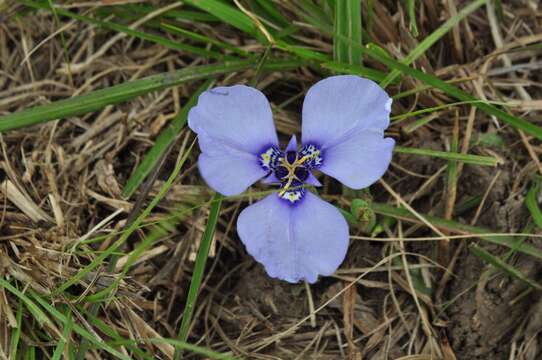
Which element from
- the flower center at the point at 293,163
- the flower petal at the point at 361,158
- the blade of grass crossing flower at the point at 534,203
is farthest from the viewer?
the blade of grass crossing flower at the point at 534,203

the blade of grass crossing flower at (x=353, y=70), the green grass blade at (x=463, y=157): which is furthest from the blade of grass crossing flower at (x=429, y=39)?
the green grass blade at (x=463, y=157)

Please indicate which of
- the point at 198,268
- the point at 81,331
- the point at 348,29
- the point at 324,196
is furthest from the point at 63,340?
the point at 348,29

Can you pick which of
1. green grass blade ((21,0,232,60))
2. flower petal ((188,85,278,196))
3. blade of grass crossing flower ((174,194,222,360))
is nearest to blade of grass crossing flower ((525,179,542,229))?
flower petal ((188,85,278,196))

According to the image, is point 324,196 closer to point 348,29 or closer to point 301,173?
point 301,173

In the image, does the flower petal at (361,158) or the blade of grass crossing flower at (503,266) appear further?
the blade of grass crossing flower at (503,266)

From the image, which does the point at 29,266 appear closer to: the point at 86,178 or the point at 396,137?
the point at 86,178

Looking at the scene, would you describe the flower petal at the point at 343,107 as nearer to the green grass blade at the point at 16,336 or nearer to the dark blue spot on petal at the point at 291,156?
the dark blue spot on petal at the point at 291,156
